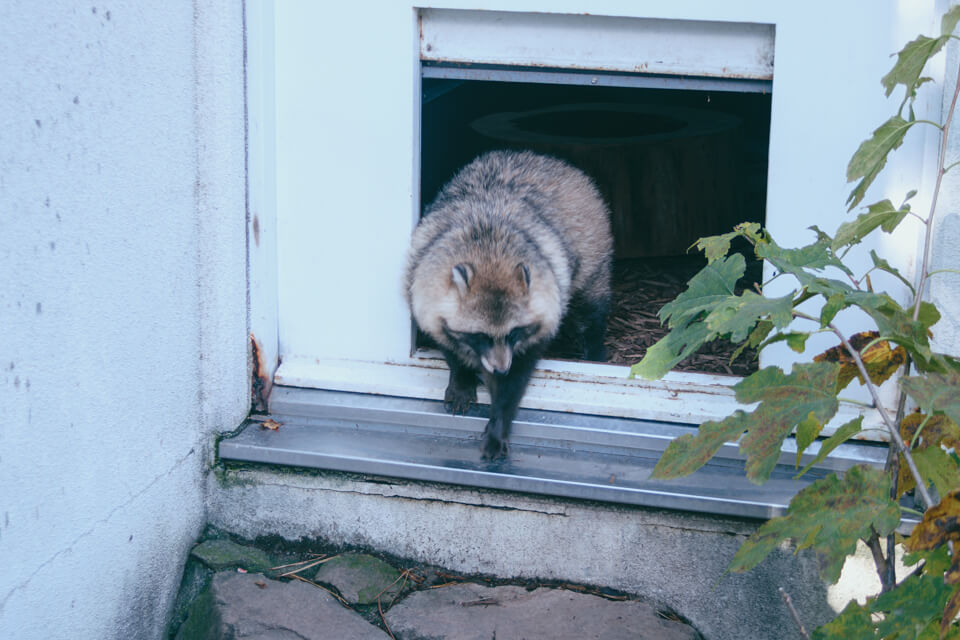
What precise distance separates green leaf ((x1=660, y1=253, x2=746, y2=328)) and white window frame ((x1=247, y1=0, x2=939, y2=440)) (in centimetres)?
107

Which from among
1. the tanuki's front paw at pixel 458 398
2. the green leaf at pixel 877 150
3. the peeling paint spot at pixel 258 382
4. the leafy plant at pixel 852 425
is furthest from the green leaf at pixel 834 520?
the peeling paint spot at pixel 258 382

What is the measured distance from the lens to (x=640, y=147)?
575cm

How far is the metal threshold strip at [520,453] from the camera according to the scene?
112 inches

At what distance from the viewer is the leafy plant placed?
1669 mm

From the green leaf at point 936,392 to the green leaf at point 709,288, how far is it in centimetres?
48

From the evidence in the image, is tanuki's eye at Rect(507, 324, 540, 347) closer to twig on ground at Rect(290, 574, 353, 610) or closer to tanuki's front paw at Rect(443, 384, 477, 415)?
tanuki's front paw at Rect(443, 384, 477, 415)

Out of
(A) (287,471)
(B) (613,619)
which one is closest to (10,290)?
(A) (287,471)

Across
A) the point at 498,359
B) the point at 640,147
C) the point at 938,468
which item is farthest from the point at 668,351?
the point at 640,147

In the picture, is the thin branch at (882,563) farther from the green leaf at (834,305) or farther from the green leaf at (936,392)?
the green leaf at (834,305)

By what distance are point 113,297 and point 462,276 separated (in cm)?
128

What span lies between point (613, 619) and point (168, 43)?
2419mm

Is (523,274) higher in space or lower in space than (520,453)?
higher

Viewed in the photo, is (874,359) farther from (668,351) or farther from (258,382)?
(258,382)

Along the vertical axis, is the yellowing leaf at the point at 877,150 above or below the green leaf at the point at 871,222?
above
